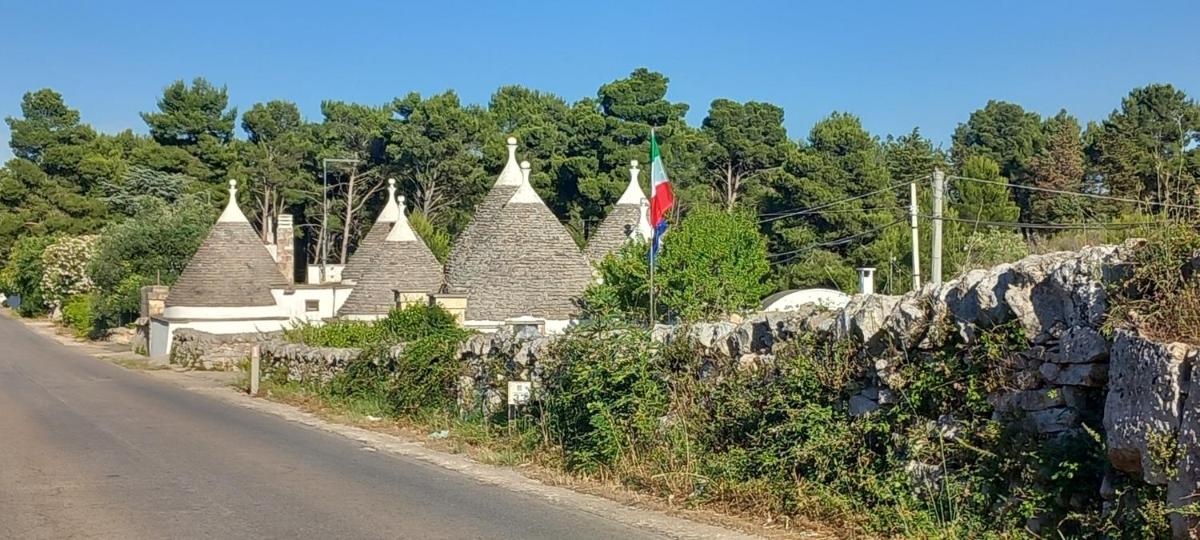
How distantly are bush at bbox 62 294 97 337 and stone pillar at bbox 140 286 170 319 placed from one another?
930 centimetres

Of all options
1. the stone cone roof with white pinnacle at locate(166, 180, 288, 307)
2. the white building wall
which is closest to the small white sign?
the white building wall

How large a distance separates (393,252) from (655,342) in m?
25.6

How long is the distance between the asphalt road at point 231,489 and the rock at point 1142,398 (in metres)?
3.27

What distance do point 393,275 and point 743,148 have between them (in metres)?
36.5

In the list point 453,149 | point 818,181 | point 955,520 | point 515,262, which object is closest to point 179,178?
point 453,149

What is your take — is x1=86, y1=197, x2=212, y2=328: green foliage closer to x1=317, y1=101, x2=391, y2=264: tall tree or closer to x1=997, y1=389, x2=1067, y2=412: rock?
x1=317, y1=101, x2=391, y2=264: tall tree

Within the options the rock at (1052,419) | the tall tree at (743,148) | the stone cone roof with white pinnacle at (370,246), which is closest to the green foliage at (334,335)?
the stone cone roof with white pinnacle at (370,246)

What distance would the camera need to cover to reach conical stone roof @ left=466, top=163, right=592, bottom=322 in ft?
92.8

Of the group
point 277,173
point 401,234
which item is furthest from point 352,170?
point 401,234

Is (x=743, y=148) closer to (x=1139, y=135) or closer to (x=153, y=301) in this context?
(x=1139, y=135)

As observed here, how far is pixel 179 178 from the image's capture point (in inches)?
2958

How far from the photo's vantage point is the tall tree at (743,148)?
66562mm

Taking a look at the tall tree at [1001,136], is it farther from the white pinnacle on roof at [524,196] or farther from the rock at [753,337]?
the rock at [753,337]

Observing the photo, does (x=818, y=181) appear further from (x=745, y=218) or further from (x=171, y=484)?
(x=171, y=484)
